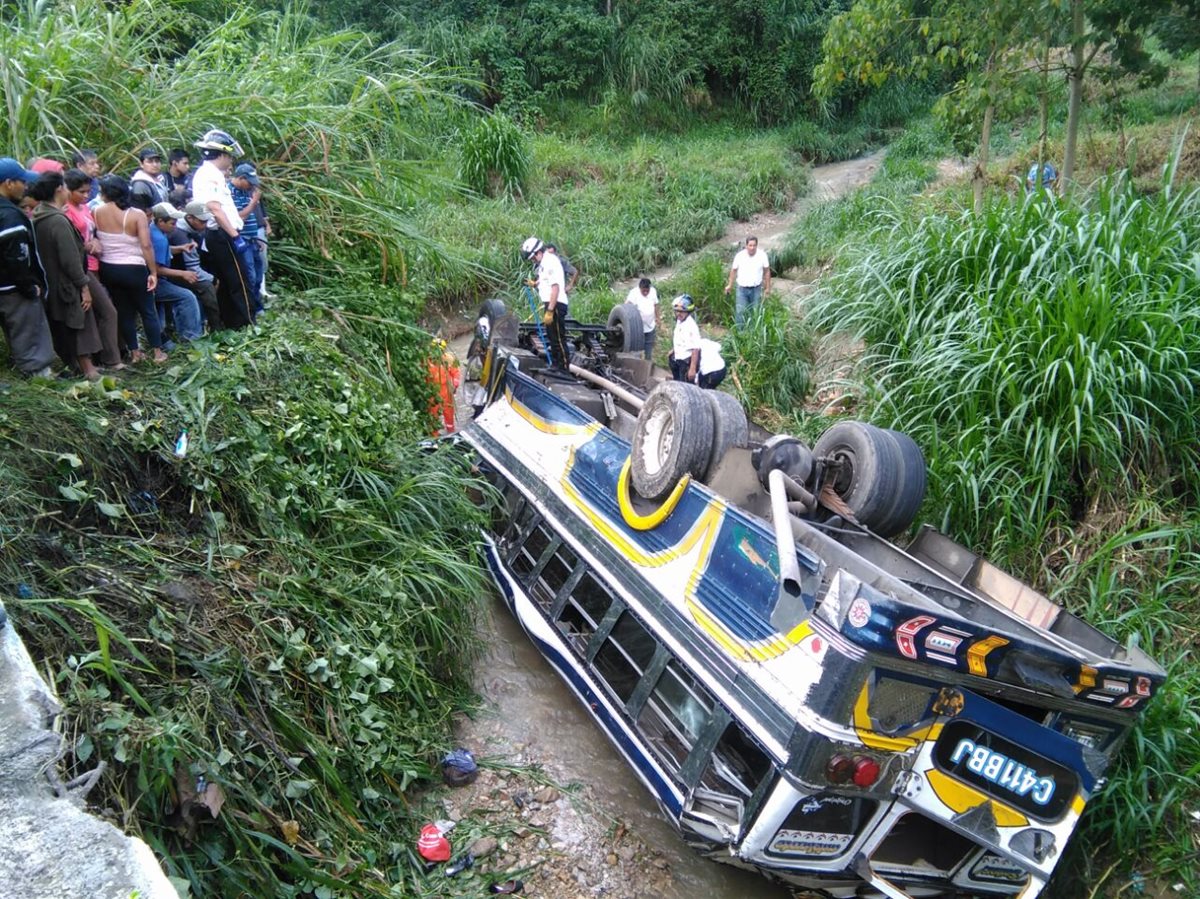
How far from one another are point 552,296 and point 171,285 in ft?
12.3

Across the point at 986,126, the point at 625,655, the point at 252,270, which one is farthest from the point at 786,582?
the point at 986,126

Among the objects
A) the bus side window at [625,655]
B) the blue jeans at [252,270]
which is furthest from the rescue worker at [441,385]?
the bus side window at [625,655]

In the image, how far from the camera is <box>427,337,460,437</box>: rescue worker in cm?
895

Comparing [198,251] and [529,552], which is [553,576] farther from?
[198,251]

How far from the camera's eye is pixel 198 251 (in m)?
7.05

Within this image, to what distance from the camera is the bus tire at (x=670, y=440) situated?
5562 mm

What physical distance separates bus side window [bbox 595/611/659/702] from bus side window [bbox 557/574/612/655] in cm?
20

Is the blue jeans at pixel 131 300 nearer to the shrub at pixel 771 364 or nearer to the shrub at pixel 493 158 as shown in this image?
the shrub at pixel 771 364

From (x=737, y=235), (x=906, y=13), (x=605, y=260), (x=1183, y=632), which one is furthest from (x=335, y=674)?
(x=737, y=235)

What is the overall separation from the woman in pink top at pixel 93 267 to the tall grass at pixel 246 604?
0.47m

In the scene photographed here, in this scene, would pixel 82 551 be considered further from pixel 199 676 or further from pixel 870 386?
pixel 870 386

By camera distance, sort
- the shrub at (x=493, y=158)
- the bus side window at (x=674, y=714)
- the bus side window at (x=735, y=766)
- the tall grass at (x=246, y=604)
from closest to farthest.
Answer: the tall grass at (x=246, y=604) → the bus side window at (x=735, y=766) → the bus side window at (x=674, y=714) → the shrub at (x=493, y=158)

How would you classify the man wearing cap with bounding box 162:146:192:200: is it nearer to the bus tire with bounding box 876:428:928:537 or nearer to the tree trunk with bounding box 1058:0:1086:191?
the bus tire with bounding box 876:428:928:537

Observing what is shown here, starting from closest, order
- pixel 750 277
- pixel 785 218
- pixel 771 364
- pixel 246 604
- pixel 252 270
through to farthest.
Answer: pixel 246 604, pixel 252 270, pixel 771 364, pixel 750 277, pixel 785 218
